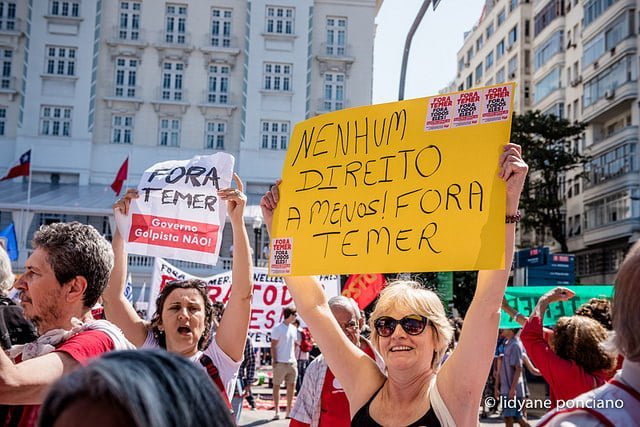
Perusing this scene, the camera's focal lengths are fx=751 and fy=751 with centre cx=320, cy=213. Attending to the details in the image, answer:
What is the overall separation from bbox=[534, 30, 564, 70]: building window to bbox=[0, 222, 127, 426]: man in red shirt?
4867cm

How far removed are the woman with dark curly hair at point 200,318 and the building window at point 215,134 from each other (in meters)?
37.4

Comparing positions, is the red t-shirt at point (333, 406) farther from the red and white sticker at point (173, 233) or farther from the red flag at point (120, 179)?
the red flag at point (120, 179)

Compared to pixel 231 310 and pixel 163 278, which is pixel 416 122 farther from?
pixel 163 278

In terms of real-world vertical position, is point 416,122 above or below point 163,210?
above

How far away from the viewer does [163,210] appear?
4781 mm

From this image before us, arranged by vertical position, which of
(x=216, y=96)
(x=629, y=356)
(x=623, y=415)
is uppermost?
(x=216, y=96)

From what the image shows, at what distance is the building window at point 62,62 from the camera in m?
40.0

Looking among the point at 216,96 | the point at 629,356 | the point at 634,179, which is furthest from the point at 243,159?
the point at 629,356

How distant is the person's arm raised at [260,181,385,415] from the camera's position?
3.07 meters

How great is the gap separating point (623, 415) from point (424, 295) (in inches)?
57.5

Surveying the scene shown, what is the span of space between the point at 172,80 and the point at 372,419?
3999 cm

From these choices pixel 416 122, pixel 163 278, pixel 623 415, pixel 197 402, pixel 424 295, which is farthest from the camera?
pixel 163 278

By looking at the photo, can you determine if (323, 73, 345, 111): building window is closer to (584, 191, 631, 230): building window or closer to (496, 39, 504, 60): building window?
(584, 191, 631, 230): building window

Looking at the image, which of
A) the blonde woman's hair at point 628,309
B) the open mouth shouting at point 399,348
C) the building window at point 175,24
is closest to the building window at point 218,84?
the building window at point 175,24
